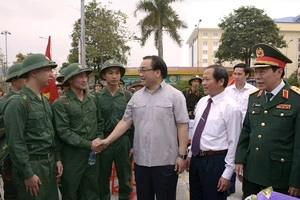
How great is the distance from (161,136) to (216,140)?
1.73 ft

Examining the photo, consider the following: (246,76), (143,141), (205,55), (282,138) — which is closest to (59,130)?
(143,141)

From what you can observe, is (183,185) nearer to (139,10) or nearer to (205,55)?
(139,10)

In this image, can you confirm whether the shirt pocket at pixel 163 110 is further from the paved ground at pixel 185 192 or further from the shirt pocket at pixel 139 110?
the paved ground at pixel 185 192

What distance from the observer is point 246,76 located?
5.08 metres

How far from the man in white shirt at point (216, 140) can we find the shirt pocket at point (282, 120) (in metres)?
0.38

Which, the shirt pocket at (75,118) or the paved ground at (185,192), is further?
the paved ground at (185,192)

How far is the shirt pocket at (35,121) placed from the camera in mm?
2770

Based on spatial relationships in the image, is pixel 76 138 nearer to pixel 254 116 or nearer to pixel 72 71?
pixel 72 71

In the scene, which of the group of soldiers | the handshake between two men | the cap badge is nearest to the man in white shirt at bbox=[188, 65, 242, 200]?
the cap badge

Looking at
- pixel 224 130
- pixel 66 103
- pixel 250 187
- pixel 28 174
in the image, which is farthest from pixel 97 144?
pixel 250 187

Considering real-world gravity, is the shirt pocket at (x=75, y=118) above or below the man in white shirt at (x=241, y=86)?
below

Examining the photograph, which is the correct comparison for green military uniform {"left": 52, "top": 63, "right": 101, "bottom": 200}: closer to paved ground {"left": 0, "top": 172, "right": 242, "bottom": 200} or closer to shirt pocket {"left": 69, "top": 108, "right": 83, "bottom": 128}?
shirt pocket {"left": 69, "top": 108, "right": 83, "bottom": 128}

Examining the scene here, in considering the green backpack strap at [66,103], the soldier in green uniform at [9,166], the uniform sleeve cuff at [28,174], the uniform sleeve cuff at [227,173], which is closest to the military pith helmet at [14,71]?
the soldier in green uniform at [9,166]

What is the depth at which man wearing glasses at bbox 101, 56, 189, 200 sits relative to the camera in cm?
297
